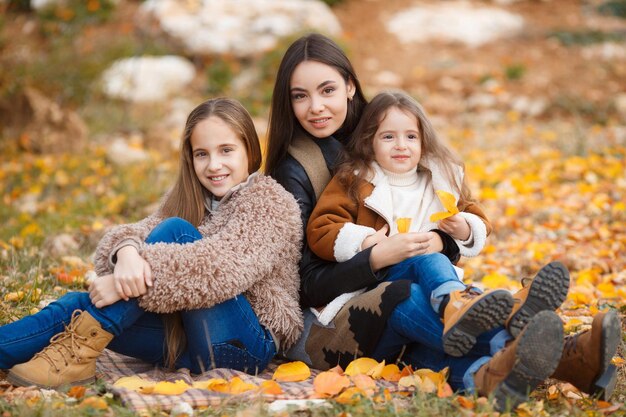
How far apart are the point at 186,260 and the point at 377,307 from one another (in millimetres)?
685

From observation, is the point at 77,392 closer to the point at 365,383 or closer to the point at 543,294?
the point at 365,383

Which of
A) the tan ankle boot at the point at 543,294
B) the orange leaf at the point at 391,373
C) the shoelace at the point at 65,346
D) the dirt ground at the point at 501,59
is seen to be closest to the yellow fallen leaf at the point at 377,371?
the orange leaf at the point at 391,373

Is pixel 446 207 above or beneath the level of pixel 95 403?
above

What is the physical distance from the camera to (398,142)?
2826 mm

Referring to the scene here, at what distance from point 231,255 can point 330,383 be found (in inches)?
21.7

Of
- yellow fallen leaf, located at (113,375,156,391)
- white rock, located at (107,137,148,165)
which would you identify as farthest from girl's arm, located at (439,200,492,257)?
white rock, located at (107,137,148,165)

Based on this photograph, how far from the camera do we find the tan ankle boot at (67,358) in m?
Answer: 2.40

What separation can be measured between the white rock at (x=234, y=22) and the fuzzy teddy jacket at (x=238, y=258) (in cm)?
685

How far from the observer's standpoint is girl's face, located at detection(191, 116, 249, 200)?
2770mm

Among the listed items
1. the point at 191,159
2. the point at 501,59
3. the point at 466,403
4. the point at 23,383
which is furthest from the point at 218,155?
the point at 501,59

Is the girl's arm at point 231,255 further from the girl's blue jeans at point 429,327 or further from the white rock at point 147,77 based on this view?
the white rock at point 147,77

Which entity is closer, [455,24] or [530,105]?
[530,105]

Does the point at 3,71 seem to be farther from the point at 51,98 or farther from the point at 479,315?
the point at 479,315

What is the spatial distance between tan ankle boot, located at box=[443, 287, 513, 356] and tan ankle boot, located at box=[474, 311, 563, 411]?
0.09 meters
